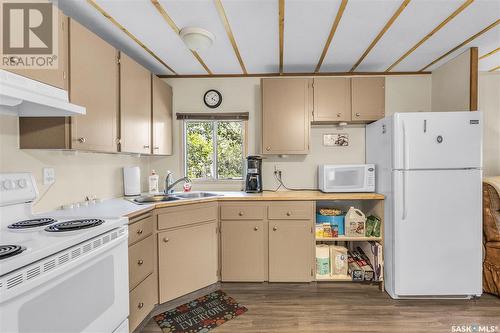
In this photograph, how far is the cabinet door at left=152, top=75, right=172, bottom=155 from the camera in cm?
241

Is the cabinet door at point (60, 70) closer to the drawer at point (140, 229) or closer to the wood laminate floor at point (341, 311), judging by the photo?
the drawer at point (140, 229)

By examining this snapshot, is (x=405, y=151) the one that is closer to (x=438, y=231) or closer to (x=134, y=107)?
(x=438, y=231)

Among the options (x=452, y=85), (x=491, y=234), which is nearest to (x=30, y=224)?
(x=491, y=234)

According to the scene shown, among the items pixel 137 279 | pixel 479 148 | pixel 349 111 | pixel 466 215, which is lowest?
pixel 137 279

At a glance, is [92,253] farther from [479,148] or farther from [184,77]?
[479,148]

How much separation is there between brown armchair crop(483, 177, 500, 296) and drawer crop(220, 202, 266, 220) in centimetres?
200

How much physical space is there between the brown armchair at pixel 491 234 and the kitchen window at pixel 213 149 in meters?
2.38

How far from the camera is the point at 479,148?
202cm

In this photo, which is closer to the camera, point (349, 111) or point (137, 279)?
point (137, 279)

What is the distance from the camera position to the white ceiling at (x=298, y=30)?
62.9 inches

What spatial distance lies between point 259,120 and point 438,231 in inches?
80.5

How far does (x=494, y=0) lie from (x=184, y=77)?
272 centimetres

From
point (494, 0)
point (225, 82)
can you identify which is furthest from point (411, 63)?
point (225, 82)

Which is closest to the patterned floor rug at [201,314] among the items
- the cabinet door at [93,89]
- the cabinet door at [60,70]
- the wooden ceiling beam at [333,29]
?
the cabinet door at [93,89]
